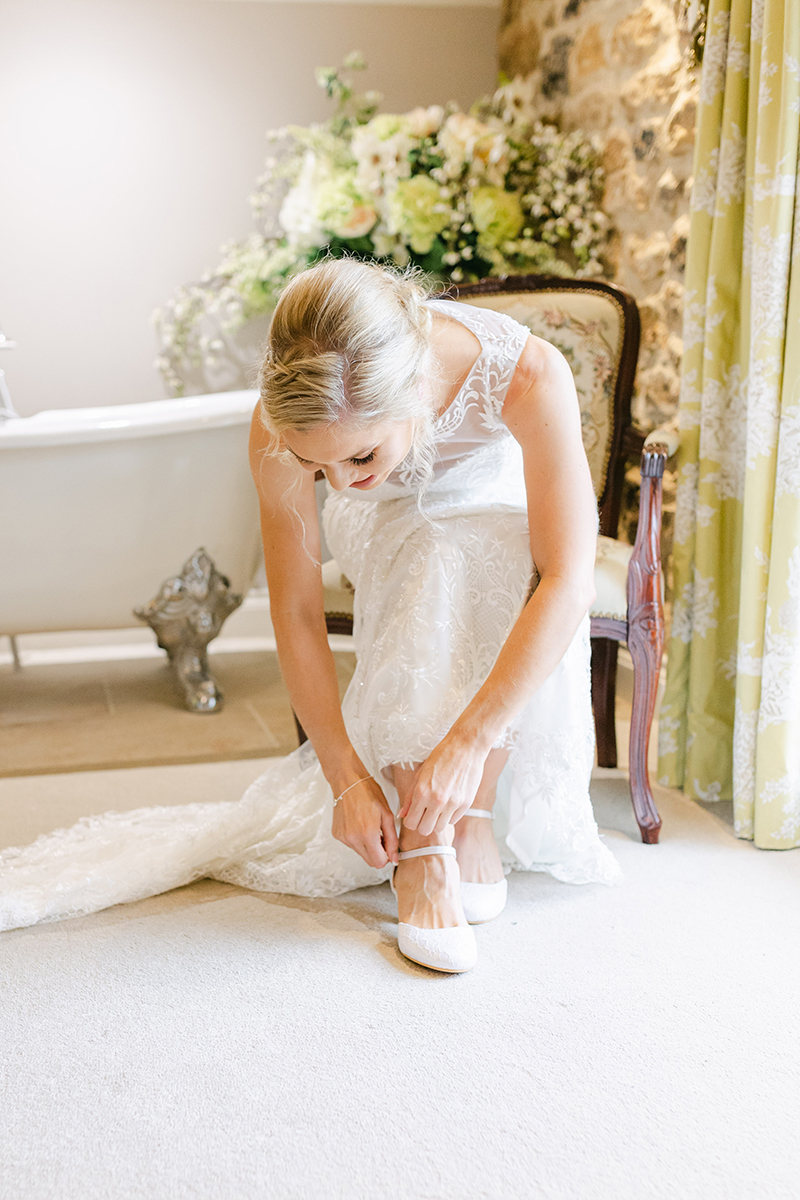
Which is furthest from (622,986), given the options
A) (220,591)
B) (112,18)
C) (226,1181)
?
(112,18)

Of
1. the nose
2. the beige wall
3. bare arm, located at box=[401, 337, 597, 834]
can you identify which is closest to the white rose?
the beige wall

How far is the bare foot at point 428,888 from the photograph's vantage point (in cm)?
135

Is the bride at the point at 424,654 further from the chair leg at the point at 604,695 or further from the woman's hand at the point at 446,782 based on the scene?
the chair leg at the point at 604,695

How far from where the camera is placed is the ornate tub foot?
8.19ft

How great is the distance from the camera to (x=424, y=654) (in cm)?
141

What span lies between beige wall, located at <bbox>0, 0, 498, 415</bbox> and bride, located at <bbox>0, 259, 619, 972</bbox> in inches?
67.4

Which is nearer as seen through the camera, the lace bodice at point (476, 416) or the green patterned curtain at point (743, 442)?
the lace bodice at point (476, 416)

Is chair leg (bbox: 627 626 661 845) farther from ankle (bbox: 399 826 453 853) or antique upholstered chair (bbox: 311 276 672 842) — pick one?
ankle (bbox: 399 826 453 853)

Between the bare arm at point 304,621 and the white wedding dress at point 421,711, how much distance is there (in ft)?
0.19

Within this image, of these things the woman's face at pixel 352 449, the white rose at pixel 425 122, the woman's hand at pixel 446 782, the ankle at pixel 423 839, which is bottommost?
the ankle at pixel 423 839

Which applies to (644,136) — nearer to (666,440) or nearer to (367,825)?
(666,440)

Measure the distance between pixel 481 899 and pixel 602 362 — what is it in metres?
1.12

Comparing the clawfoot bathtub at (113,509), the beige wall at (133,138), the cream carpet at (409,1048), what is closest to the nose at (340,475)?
the cream carpet at (409,1048)

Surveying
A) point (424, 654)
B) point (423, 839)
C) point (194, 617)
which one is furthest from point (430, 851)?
point (194, 617)
